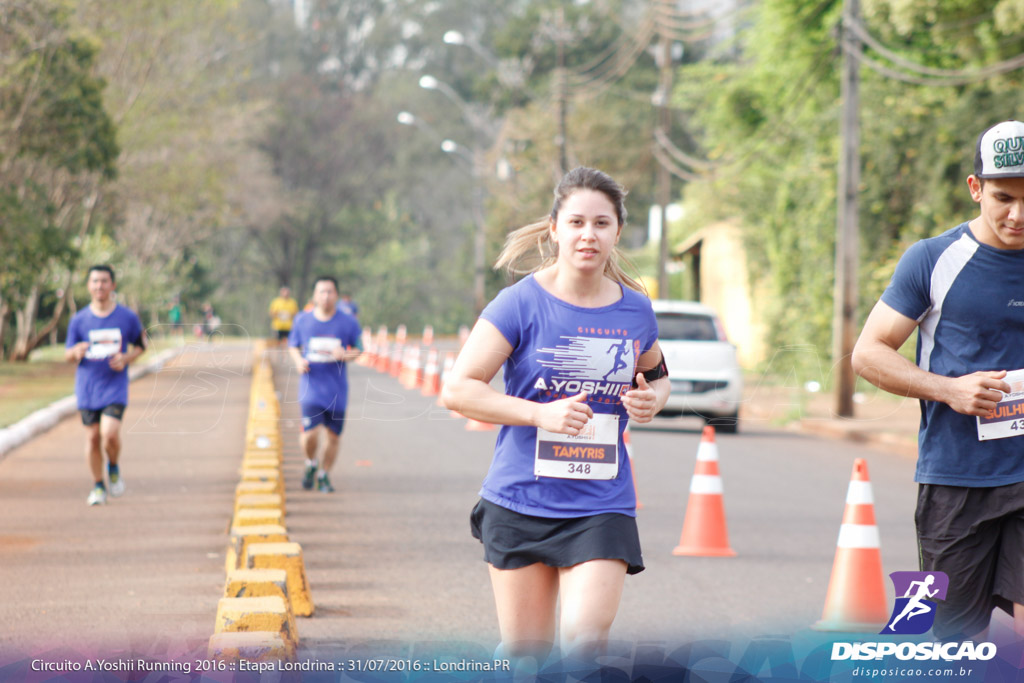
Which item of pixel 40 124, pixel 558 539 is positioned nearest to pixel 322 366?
pixel 558 539

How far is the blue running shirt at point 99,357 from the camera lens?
35.3 feet

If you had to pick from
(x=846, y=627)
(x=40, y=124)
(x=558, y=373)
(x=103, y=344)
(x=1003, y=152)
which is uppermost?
(x=40, y=124)

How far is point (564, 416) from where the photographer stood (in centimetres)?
381

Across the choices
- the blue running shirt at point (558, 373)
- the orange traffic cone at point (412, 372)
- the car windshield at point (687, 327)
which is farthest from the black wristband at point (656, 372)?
the orange traffic cone at point (412, 372)

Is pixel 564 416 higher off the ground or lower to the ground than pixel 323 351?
lower

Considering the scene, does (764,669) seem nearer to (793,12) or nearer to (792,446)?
(792,446)

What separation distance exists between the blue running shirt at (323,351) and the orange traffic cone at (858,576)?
17.8 feet

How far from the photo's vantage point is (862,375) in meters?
4.21

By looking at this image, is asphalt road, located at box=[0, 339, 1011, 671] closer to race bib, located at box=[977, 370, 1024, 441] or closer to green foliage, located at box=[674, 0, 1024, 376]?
race bib, located at box=[977, 370, 1024, 441]

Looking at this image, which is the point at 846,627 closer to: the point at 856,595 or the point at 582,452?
the point at 856,595

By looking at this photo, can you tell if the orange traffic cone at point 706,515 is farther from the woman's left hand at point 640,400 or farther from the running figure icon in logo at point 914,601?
the woman's left hand at point 640,400

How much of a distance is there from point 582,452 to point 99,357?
25.0ft

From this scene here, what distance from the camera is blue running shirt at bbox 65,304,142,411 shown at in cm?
1077

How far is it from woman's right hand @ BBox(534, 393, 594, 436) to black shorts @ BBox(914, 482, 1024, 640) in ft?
3.96
